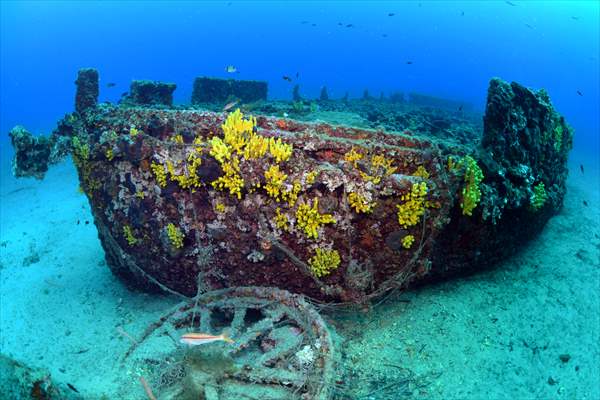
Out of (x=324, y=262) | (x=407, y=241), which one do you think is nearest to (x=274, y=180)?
(x=324, y=262)

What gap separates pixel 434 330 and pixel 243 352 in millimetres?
2731

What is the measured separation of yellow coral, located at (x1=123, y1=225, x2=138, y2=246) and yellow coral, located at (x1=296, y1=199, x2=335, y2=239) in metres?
2.80

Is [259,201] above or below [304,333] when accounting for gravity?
above

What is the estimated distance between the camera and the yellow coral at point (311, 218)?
4.59 m

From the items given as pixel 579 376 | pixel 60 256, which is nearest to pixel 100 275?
pixel 60 256

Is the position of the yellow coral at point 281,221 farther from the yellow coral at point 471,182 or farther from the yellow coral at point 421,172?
the yellow coral at point 471,182

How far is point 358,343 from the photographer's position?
195 inches

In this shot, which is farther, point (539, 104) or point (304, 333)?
point (539, 104)

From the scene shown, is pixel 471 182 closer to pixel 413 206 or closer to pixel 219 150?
pixel 413 206

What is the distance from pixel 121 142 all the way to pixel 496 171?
5.56 meters

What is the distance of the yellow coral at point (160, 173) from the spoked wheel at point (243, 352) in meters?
1.75

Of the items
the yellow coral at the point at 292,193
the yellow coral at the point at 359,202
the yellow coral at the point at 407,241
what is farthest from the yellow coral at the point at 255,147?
the yellow coral at the point at 407,241

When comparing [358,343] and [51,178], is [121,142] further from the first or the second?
[51,178]

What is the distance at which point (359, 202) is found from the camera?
4496 millimetres
